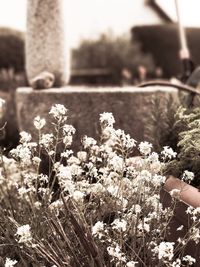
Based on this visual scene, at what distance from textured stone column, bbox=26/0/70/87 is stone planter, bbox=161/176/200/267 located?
3083mm

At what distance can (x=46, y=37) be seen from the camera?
18.5 ft

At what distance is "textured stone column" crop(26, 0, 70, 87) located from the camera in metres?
5.63

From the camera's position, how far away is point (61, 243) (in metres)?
2.46

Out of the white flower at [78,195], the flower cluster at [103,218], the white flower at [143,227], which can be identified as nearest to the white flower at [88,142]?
the flower cluster at [103,218]

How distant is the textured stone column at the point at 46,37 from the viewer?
5.63 m

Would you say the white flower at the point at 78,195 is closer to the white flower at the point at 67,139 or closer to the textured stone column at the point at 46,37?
the white flower at the point at 67,139

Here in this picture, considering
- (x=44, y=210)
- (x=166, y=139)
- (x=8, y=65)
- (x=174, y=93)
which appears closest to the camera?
(x=44, y=210)

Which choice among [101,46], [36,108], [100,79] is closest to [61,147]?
[36,108]

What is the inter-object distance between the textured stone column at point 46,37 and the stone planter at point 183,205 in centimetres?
308

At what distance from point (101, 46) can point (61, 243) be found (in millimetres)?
10393

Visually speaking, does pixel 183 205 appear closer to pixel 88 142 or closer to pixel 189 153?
pixel 189 153

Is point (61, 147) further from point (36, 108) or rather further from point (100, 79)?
point (100, 79)

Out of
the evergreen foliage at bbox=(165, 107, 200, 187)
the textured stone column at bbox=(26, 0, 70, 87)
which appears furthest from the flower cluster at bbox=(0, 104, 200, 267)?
the textured stone column at bbox=(26, 0, 70, 87)

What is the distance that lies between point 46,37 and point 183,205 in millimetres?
3392
